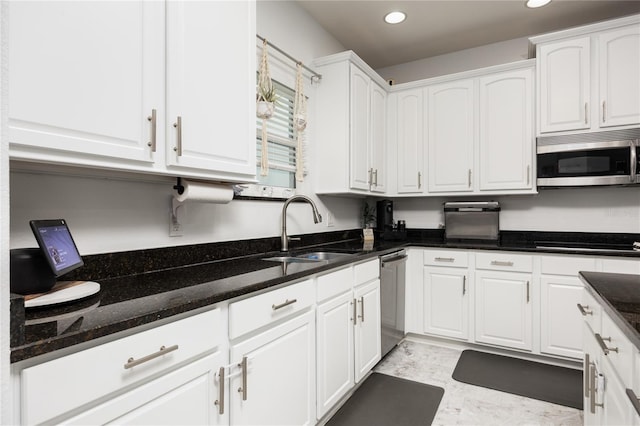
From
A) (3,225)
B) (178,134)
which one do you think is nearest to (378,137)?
(178,134)

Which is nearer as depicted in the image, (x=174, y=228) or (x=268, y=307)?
(x=268, y=307)

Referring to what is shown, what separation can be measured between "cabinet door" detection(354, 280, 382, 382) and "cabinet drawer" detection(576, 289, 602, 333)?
1182 millimetres

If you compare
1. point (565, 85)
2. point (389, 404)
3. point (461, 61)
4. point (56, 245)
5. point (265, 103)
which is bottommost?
point (389, 404)

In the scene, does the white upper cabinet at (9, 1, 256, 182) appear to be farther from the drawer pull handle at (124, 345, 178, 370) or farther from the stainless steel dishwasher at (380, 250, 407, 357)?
the stainless steel dishwasher at (380, 250, 407, 357)

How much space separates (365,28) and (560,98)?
1.77 m

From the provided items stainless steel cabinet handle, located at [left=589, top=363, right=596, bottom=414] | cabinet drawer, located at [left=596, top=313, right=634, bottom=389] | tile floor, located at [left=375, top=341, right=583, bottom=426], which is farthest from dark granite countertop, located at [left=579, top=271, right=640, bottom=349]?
tile floor, located at [left=375, top=341, right=583, bottom=426]

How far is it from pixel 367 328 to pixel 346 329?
334mm

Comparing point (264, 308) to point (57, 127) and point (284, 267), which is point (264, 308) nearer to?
point (284, 267)

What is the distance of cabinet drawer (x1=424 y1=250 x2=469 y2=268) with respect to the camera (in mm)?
2973

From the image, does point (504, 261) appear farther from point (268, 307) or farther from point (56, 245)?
point (56, 245)

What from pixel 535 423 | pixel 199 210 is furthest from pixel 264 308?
pixel 535 423

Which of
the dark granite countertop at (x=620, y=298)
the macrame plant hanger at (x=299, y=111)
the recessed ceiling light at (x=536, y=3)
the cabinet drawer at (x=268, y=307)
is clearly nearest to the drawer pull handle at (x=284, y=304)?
the cabinet drawer at (x=268, y=307)

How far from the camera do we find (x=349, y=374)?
2123 millimetres

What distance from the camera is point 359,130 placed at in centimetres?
301
